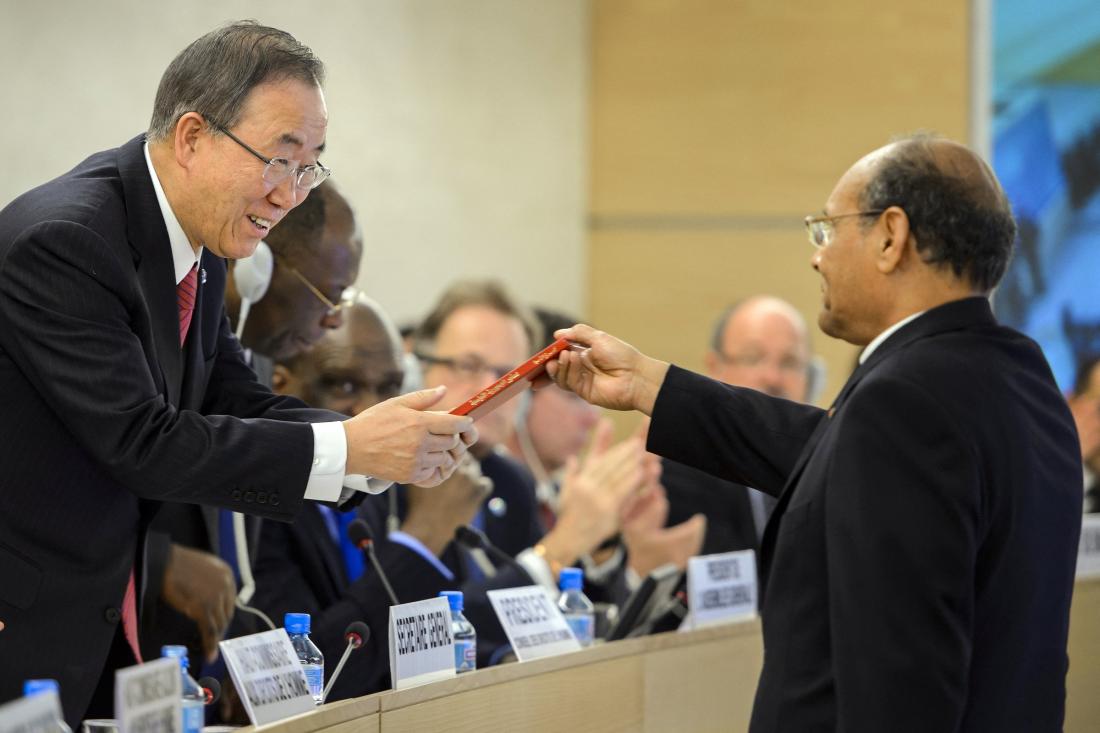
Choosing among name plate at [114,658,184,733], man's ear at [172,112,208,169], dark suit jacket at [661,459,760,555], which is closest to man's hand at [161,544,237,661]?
man's ear at [172,112,208,169]

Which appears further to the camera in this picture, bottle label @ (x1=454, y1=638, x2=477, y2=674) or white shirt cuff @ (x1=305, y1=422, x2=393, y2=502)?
bottle label @ (x1=454, y1=638, x2=477, y2=674)

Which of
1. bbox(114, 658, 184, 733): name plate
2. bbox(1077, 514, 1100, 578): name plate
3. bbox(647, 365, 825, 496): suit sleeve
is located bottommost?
bbox(1077, 514, 1100, 578): name plate

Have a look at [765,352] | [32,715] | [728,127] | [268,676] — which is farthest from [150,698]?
[728,127]

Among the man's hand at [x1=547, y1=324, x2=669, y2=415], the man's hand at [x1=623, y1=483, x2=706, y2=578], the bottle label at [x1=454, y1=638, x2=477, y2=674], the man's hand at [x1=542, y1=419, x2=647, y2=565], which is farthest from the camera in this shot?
the man's hand at [x1=623, y1=483, x2=706, y2=578]

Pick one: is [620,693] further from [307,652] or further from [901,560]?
[901,560]

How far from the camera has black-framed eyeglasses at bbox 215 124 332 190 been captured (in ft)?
6.77

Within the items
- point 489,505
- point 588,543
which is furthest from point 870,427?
point 489,505

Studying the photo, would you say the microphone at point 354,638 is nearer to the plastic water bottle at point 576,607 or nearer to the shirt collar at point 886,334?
the plastic water bottle at point 576,607

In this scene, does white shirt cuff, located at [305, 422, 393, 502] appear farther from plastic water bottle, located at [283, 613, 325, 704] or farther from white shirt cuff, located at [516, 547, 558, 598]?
white shirt cuff, located at [516, 547, 558, 598]

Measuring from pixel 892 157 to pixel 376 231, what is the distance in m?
3.63

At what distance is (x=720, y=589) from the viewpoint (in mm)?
3135

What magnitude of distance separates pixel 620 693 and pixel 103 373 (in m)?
1.23

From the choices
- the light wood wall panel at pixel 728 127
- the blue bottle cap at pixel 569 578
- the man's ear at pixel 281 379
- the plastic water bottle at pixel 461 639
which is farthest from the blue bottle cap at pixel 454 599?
the light wood wall panel at pixel 728 127

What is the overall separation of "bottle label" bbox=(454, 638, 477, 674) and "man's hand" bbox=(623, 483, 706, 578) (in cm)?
153
